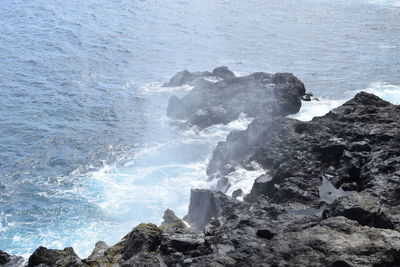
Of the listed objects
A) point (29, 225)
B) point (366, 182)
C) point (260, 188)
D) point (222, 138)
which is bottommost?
point (29, 225)

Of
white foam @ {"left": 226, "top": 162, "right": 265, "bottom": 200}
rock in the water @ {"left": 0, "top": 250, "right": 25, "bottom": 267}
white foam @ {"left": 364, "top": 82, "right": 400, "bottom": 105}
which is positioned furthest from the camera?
white foam @ {"left": 364, "top": 82, "right": 400, "bottom": 105}

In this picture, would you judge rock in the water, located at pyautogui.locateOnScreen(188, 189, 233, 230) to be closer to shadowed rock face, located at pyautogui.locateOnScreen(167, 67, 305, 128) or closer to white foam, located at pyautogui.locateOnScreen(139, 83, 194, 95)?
shadowed rock face, located at pyautogui.locateOnScreen(167, 67, 305, 128)

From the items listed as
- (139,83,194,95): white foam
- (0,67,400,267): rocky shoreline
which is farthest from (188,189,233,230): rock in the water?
(139,83,194,95): white foam

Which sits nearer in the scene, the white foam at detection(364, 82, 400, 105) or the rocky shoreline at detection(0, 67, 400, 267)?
the rocky shoreline at detection(0, 67, 400, 267)

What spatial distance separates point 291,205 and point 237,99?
26.4m

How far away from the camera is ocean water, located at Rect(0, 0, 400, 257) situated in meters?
37.6

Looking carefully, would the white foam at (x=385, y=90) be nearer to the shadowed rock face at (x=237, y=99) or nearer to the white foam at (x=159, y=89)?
the shadowed rock face at (x=237, y=99)

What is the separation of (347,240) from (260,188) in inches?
469

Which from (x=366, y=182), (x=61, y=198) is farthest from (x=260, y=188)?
(x=61, y=198)

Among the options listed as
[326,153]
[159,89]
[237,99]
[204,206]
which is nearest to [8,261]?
[204,206]

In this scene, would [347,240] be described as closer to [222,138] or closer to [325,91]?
[222,138]

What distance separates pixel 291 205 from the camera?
27391 millimetres

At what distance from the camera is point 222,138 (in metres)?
47.6

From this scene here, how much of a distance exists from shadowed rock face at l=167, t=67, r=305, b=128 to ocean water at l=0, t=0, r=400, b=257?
171 centimetres
